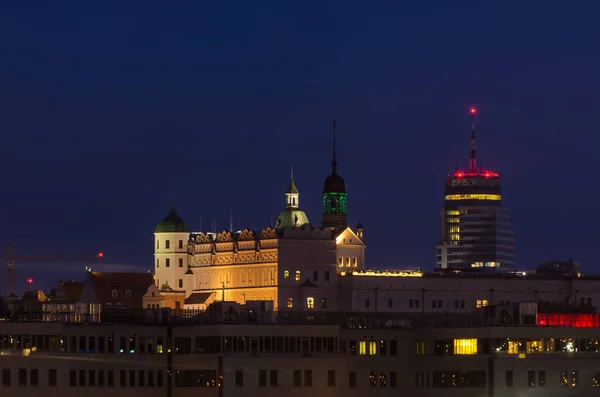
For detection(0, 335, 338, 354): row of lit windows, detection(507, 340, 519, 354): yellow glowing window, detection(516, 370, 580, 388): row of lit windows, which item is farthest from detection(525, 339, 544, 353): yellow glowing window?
detection(0, 335, 338, 354): row of lit windows

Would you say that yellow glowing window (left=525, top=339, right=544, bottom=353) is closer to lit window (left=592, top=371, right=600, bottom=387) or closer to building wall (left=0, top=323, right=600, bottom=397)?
building wall (left=0, top=323, right=600, bottom=397)

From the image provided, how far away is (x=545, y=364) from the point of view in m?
191

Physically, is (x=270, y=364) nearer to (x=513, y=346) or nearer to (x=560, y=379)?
(x=513, y=346)

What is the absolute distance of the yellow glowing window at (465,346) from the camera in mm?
196750

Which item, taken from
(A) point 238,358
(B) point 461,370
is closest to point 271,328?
(A) point 238,358

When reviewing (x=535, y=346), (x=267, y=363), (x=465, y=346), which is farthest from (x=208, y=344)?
(x=535, y=346)

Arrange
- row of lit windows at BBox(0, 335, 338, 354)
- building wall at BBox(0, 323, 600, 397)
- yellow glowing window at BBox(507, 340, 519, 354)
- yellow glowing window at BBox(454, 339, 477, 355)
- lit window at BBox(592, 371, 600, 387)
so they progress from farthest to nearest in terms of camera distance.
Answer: yellow glowing window at BBox(454, 339, 477, 355), row of lit windows at BBox(0, 335, 338, 354), yellow glowing window at BBox(507, 340, 519, 354), lit window at BBox(592, 371, 600, 387), building wall at BBox(0, 323, 600, 397)

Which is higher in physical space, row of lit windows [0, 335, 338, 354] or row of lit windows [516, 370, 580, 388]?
row of lit windows [0, 335, 338, 354]

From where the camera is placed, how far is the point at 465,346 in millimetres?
197750

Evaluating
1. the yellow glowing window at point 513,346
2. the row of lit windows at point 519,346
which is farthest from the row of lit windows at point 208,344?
the yellow glowing window at point 513,346

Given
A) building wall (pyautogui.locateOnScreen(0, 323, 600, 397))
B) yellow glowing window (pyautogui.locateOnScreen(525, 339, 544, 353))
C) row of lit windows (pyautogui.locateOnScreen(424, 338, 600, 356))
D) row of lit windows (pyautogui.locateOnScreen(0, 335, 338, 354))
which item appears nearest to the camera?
building wall (pyautogui.locateOnScreen(0, 323, 600, 397))

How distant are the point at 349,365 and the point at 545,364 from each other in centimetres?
1969

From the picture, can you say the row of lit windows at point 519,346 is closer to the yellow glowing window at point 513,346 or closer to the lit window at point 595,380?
the yellow glowing window at point 513,346

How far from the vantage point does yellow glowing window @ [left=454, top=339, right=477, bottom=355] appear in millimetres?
196750
